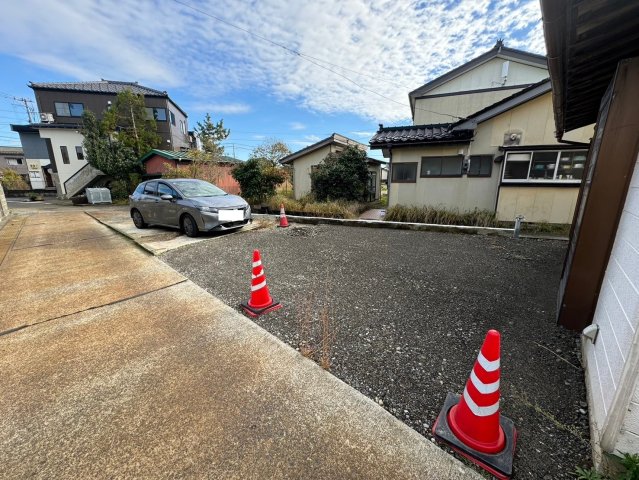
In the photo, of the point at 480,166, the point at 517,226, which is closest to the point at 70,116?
the point at 480,166

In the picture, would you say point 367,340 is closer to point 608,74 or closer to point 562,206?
point 608,74

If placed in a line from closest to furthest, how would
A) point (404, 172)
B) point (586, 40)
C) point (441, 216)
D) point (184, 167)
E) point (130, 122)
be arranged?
point (586, 40) → point (441, 216) → point (404, 172) → point (184, 167) → point (130, 122)

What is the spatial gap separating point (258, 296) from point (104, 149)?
1942 cm

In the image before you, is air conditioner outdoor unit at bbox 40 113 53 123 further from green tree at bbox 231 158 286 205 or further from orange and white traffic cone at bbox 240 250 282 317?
orange and white traffic cone at bbox 240 250 282 317

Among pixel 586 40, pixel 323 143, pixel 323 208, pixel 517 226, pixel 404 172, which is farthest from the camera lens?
pixel 323 143

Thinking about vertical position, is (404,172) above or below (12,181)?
above

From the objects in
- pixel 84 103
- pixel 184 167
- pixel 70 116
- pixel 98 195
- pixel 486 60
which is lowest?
pixel 98 195

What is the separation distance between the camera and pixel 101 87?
76.9 feet

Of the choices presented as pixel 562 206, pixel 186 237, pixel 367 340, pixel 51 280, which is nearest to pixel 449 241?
pixel 562 206

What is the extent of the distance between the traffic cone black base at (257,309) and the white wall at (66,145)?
26489 mm

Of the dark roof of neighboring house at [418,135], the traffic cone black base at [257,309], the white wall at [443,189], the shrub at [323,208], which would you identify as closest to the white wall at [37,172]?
the shrub at [323,208]

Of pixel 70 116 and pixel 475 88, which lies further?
pixel 70 116

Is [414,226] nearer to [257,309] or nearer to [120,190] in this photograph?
[257,309]

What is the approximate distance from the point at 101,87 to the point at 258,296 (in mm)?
30966
